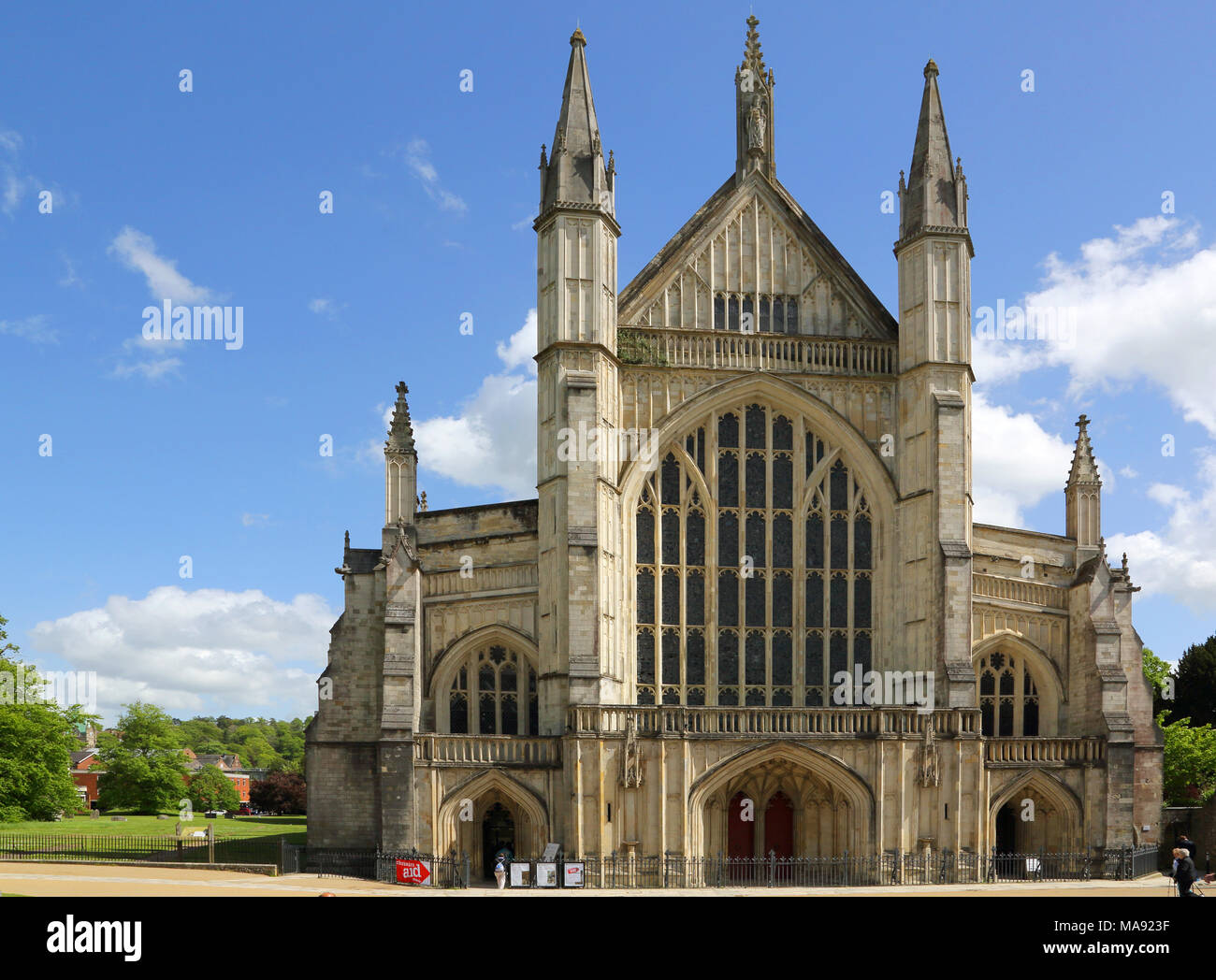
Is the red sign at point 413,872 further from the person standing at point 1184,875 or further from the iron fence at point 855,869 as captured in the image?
the person standing at point 1184,875

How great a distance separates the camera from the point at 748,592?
37.9 metres

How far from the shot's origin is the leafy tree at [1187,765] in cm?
4831

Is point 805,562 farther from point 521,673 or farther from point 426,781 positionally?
point 426,781

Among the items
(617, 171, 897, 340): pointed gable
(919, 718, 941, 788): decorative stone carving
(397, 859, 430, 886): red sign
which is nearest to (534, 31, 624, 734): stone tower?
(617, 171, 897, 340): pointed gable

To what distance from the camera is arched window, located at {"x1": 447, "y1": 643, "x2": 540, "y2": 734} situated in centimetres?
3791

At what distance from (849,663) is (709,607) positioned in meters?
4.35

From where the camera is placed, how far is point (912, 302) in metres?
38.8

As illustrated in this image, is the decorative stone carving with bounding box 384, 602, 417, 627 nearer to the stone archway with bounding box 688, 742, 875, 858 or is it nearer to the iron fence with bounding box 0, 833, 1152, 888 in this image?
the iron fence with bounding box 0, 833, 1152, 888

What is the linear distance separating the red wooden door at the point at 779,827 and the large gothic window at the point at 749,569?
3023mm

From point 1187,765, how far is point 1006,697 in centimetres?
1349

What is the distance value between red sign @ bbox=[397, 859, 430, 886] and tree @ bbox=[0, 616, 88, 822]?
27.2 meters

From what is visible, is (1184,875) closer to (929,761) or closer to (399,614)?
(929,761)

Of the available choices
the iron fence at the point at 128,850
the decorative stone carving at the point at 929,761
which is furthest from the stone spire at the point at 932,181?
the iron fence at the point at 128,850
